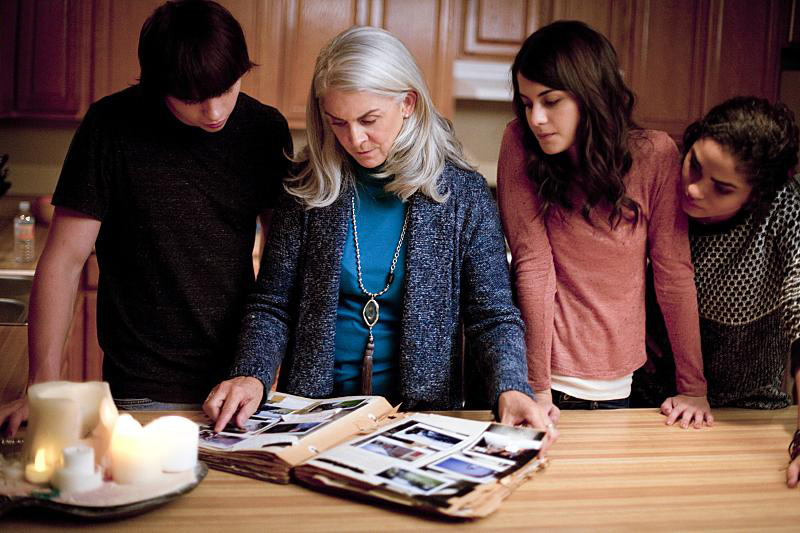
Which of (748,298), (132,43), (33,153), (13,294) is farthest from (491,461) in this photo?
(33,153)

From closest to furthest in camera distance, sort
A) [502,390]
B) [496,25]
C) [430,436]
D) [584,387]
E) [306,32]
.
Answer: [430,436]
[502,390]
[584,387]
[306,32]
[496,25]

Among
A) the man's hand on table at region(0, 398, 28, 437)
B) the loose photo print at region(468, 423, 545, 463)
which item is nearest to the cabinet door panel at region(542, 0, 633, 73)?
the loose photo print at region(468, 423, 545, 463)

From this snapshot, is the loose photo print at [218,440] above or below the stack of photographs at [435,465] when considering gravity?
below

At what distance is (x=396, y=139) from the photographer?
56.9 inches

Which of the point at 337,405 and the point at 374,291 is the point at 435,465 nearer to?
Answer: the point at 337,405

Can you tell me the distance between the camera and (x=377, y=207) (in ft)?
4.92

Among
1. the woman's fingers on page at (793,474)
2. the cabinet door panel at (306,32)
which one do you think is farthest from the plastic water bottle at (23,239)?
the woman's fingers on page at (793,474)

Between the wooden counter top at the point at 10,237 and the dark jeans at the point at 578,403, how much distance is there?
56.2 inches

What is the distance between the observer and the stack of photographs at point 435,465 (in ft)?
3.40

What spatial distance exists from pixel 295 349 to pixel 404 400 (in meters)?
0.20

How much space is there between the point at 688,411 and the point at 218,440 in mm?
765

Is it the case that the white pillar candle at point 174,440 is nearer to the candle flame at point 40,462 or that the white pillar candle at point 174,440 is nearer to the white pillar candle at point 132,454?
→ the white pillar candle at point 132,454

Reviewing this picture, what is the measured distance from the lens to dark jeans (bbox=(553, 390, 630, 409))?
1.56 meters

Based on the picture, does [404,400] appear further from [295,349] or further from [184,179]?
[184,179]
